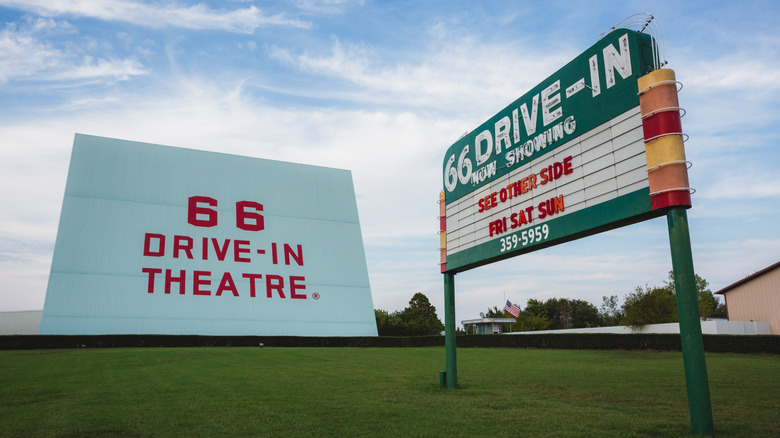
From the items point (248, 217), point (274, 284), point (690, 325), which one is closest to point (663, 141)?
point (690, 325)

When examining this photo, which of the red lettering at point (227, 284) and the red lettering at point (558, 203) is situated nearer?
the red lettering at point (558, 203)

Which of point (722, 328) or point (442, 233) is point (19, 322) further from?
point (722, 328)

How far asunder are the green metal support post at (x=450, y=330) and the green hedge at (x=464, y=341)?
745 inches

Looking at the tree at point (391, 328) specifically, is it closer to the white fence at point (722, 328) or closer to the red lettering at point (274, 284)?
the red lettering at point (274, 284)

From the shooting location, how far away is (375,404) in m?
8.87

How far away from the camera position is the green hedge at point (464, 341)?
2411 centimetres

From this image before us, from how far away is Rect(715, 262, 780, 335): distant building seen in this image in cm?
3322

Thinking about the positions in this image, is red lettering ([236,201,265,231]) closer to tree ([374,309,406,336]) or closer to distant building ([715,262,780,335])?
tree ([374,309,406,336])

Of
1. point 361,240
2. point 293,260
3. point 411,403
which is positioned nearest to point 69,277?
point 293,260

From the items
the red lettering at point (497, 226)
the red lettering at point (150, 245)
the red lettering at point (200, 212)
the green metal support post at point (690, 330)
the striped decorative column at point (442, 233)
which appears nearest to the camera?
the green metal support post at point (690, 330)

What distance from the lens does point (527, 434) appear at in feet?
20.8

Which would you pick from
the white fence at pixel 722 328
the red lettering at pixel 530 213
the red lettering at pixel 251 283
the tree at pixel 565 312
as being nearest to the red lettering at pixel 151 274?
the red lettering at pixel 251 283

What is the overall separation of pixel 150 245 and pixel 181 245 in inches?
76.1

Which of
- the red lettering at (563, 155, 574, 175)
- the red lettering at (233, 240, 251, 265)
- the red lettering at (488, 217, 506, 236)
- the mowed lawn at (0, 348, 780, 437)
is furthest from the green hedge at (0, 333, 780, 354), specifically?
the red lettering at (563, 155, 574, 175)
